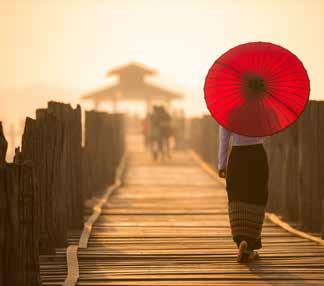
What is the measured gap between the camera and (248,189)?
Result: 7.66 metres

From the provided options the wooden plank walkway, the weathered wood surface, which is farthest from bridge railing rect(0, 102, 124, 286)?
the wooden plank walkway

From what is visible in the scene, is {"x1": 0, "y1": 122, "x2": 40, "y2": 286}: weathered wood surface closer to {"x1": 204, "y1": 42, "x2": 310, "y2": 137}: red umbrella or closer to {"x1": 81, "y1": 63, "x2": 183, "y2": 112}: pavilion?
{"x1": 204, "y1": 42, "x2": 310, "y2": 137}: red umbrella

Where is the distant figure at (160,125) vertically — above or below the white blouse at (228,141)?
below

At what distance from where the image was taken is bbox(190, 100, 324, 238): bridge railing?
31.2ft

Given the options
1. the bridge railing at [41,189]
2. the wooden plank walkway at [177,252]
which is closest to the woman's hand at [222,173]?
the wooden plank walkway at [177,252]

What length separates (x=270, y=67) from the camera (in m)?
7.39

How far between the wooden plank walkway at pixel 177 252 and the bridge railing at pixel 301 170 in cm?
38

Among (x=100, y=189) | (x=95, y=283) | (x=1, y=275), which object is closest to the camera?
(x=1, y=275)

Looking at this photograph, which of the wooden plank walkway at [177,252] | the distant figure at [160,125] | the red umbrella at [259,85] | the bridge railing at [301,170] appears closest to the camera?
the wooden plank walkway at [177,252]

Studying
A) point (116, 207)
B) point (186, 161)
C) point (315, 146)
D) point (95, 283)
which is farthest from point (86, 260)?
point (186, 161)

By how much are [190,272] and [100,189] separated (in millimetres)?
8332

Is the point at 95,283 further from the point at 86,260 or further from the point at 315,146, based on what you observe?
the point at 315,146

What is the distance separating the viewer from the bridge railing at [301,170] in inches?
375

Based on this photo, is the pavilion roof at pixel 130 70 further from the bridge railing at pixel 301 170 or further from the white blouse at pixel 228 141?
the white blouse at pixel 228 141
